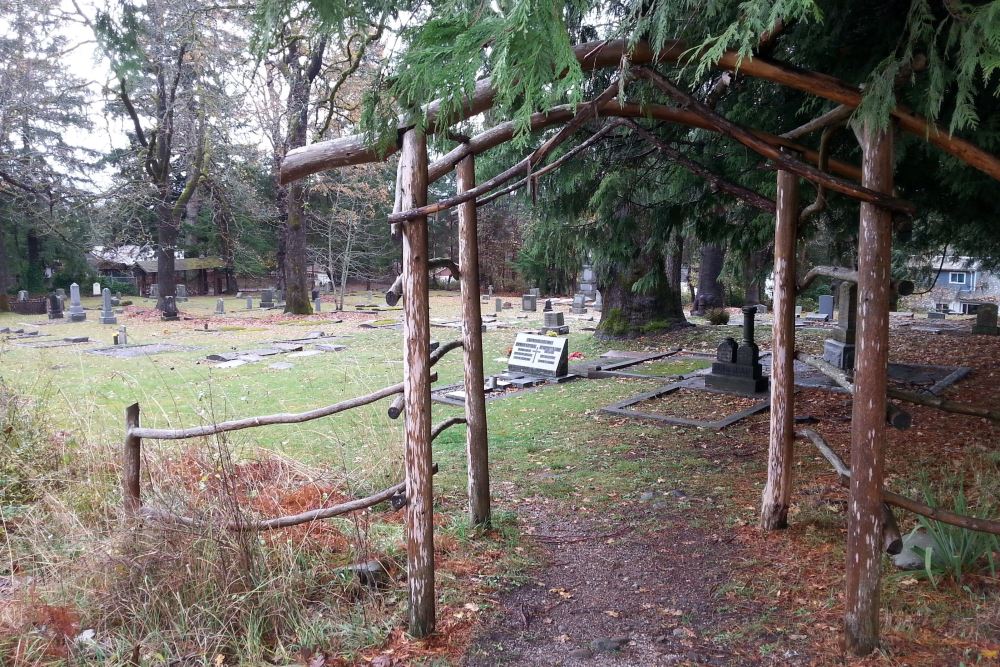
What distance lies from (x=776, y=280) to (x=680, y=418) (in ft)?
13.0

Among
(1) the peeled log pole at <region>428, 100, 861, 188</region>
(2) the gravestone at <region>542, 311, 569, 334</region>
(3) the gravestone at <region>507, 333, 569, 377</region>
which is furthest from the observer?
(2) the gravestone at <region>542, 311, 569, 334</region>

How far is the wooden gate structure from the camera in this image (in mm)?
3119

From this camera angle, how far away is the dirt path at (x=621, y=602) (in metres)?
3.30

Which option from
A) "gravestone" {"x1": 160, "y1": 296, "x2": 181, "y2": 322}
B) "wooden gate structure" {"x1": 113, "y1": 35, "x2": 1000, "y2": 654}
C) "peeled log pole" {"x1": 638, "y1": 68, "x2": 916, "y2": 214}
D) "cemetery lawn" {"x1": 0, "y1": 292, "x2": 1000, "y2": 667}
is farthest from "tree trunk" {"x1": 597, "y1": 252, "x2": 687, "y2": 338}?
"gravestone" {"x1": 160, "y1": 296, "x2": 181, "y2": 322}

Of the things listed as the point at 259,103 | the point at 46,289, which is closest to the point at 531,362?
the point at 259,103

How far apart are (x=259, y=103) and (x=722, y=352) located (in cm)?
1759

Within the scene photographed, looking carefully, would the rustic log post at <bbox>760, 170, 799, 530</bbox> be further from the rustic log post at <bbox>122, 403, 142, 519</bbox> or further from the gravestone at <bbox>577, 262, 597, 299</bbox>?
the gravestone at <bbox>577, 262, 597, 299</bbox>

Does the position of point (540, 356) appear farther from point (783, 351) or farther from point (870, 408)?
point (870, 408)

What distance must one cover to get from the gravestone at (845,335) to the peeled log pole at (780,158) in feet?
25.3

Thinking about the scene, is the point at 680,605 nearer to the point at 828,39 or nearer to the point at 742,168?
the point at 828,39

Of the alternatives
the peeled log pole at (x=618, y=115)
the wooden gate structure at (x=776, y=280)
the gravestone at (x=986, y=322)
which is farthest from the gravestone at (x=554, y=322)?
the peeled log pole at (x=618, y=115)

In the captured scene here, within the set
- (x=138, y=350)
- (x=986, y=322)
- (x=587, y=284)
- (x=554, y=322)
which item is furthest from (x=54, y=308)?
(x=986, y=322)

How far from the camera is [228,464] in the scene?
12.7 ft

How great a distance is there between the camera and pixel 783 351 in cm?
449
